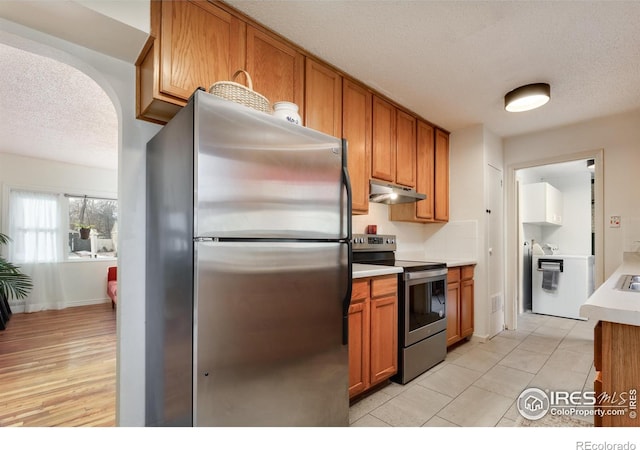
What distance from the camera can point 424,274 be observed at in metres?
2.53

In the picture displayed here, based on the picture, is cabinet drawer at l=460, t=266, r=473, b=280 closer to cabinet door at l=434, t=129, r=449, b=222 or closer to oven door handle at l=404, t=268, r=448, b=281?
oven door handle at l=404, t=268, r=448, b=281

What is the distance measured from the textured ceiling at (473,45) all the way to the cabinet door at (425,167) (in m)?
0.41

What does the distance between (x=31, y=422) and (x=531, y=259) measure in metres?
6.15

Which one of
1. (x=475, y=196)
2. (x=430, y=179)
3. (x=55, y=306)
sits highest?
(x=430, y=179)

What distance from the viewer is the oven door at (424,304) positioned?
7.79 feet

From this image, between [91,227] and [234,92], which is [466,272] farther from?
[91,227]

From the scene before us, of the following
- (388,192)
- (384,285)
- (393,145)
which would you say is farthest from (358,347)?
(393,145)

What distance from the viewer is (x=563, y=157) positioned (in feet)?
11.2

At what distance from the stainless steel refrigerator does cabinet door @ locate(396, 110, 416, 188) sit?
4.69 feet

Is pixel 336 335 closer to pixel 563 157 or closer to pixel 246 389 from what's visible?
pixel 246 389

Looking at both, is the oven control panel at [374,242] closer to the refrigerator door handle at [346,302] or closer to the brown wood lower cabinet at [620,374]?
the refrigerator door handle at [346,302]

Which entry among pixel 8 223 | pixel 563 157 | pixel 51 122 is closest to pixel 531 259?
pixel 563 157

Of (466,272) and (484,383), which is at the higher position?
(466,272)

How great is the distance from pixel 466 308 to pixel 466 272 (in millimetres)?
373
